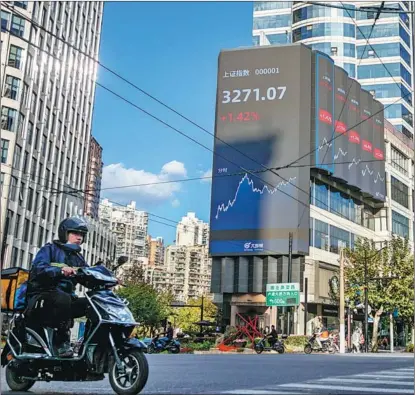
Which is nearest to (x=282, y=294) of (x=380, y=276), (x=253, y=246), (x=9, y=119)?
(x=253, y=246)

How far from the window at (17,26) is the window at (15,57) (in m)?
0.13

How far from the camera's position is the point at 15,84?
16.5ft

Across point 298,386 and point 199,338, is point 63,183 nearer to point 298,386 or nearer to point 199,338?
point 298,386

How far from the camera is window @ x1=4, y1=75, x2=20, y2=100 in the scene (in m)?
4.85

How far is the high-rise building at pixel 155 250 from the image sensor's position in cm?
537

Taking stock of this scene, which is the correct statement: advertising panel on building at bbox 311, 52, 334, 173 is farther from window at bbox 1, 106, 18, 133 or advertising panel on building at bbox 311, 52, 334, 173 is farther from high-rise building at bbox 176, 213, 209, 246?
window at bbox 1, 106, 18, 133

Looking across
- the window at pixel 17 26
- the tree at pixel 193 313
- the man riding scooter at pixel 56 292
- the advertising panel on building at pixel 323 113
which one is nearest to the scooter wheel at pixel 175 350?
the tree at pixel 193 313

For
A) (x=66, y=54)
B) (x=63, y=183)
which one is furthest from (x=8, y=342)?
(x=66, y=54)

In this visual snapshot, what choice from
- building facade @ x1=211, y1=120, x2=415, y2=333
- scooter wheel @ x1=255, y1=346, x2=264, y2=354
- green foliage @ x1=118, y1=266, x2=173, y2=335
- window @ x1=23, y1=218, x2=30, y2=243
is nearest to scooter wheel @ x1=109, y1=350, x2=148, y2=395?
green foliage @ x1=118, y1=266, x2=173, y2=335

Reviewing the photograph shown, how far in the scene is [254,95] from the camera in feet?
20.5

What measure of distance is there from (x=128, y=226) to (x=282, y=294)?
1.52 m

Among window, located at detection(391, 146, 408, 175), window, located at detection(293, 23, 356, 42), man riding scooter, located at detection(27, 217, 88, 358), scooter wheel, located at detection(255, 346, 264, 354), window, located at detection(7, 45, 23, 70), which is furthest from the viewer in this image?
window, located at detection(293, 23, 356, 42)

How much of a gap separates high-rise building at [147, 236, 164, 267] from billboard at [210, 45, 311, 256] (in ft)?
1.82

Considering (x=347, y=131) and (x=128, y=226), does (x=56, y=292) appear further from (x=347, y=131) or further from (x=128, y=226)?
(x=347, y=131)
